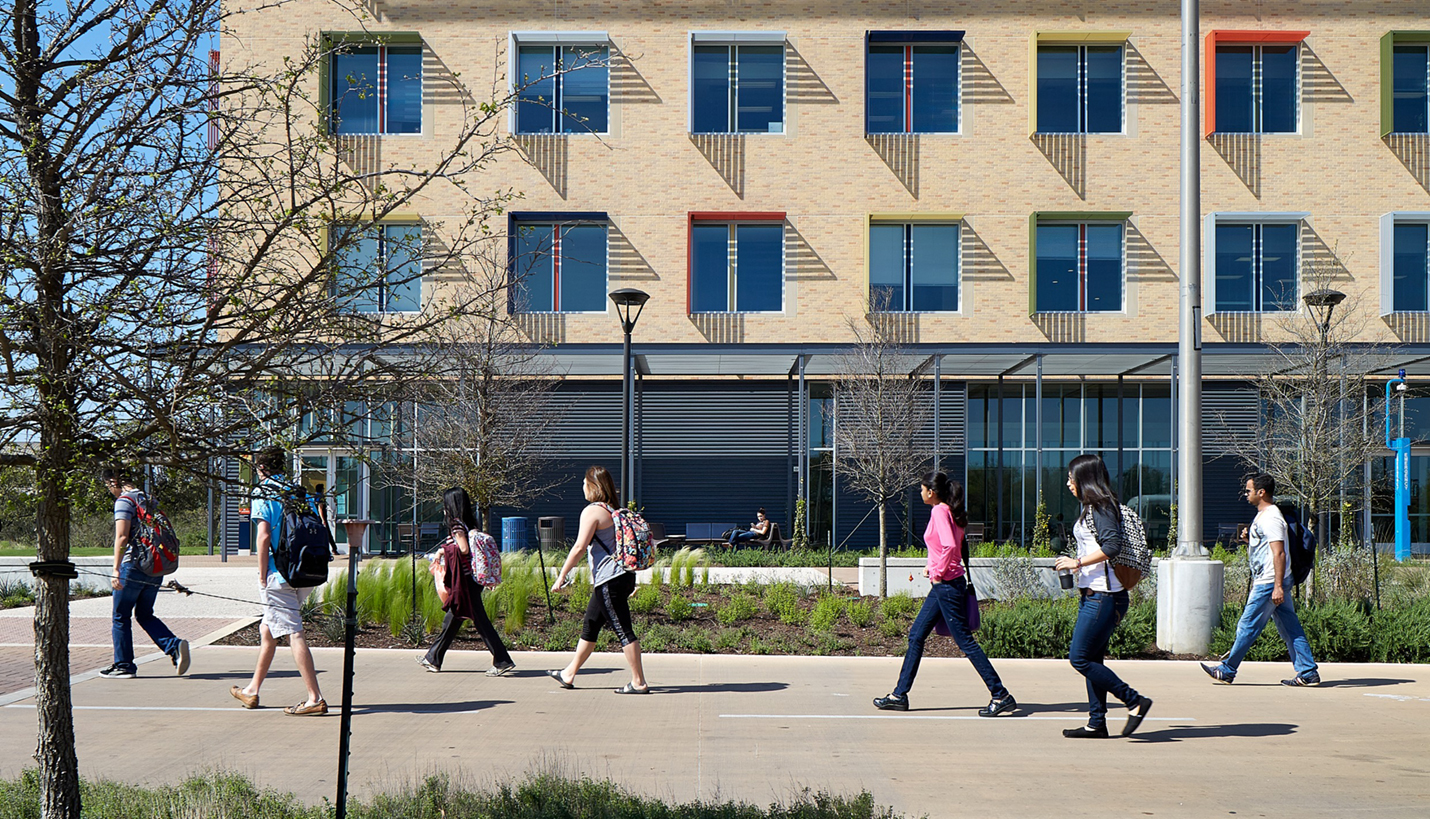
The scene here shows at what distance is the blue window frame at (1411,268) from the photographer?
2788 cm

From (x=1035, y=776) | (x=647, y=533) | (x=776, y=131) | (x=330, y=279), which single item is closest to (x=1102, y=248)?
(x=776, y=131)

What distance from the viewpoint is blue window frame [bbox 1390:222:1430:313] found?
27.9 metres

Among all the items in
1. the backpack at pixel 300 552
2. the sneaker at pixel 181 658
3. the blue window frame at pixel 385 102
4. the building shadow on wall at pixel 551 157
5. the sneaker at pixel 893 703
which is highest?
the blue window frame at pixel 385 102

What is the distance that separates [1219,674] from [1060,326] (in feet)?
60.5

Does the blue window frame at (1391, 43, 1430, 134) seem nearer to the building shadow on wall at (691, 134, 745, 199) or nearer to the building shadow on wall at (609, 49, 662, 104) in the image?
the building shadow on wall at (691, 134, 745, 199)

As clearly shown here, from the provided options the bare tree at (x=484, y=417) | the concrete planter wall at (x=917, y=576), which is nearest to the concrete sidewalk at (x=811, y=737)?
the concrete planter wall at (x=917, y=576)

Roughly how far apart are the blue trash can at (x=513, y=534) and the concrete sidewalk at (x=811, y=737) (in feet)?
54.5

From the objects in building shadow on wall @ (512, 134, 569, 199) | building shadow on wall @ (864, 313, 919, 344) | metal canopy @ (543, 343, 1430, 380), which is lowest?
metal canopy @ (543, 343, 1430, 380)

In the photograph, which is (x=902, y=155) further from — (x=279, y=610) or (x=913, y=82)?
(x=279, y=610)

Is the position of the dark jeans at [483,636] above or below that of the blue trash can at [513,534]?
above

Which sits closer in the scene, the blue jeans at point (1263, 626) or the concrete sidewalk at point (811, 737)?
the concrete sidewalk at point (811, 737)

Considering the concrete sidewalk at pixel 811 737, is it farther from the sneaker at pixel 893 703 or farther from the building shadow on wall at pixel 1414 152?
the building shadow on wall at pixel 1414 152

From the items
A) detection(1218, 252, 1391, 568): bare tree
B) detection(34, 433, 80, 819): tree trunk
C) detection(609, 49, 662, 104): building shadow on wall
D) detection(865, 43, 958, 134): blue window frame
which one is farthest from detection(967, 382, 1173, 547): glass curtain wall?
detection(34, 433, 80, 819): tree trunk

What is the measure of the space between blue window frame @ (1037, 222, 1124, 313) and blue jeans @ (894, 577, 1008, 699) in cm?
2030
